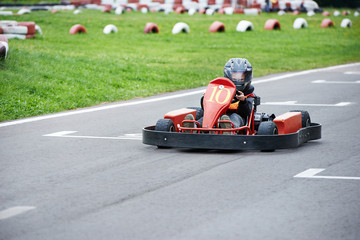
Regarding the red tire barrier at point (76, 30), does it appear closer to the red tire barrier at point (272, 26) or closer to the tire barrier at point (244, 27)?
the tire barrier at point (244, 27)

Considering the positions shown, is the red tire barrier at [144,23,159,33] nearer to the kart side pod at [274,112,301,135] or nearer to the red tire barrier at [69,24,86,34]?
the red tire barrier at [69,24,86,34]

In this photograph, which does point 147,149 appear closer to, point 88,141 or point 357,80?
point 88,141

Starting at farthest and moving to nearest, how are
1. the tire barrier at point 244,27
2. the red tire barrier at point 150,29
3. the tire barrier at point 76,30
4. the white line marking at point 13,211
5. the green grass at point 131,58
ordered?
the tire barrier at point 244,27
the red tire barrier at point 150,29
the tire barrier at point 76,30
the green grass at point 131,58
the white line marking at point 13,211

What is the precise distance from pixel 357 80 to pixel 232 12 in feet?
95.8

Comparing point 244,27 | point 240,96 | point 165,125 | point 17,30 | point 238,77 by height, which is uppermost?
point 238,77

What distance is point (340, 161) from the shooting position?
24.0 ft

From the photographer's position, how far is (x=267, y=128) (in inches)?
302

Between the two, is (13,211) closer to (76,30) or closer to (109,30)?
(76,30)

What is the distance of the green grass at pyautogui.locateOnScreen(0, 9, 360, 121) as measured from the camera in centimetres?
1269

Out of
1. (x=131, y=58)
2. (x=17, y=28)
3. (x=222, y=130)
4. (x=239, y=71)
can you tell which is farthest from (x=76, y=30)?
(x=222, y=130)

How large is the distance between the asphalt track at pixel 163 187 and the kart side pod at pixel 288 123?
24 cm

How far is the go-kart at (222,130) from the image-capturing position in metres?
7.50

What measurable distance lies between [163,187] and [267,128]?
76.6 inches

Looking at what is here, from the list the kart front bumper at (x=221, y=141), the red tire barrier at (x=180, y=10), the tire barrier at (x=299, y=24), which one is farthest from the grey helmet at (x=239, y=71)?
the red tire barrier at (x=180, y=10)
